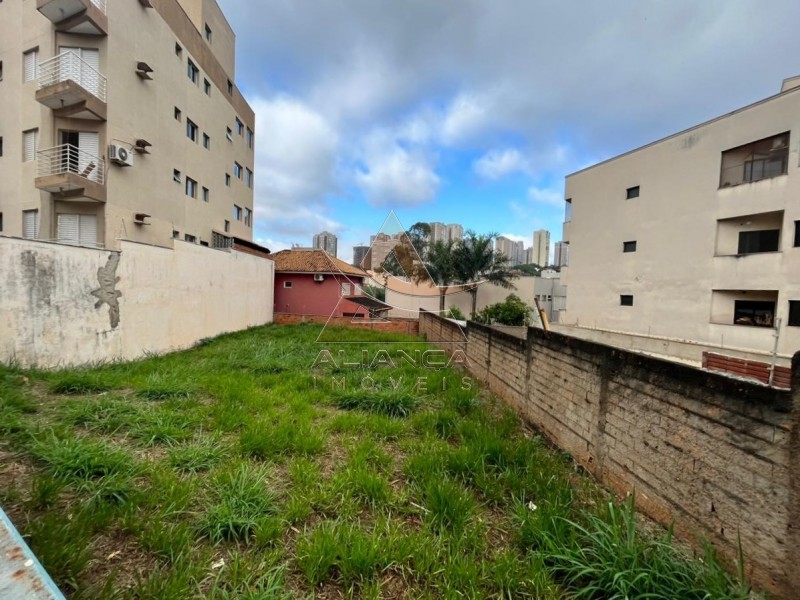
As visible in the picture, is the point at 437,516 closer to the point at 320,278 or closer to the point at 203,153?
the point at 320,278

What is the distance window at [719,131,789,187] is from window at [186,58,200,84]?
2251 centimetres

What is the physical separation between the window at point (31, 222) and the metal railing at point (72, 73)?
3.96 meters

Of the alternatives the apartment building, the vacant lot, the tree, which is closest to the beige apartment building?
the vacant lot

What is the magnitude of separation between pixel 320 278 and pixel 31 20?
12939 millimetres

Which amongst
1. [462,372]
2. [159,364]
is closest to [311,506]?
[462,372]

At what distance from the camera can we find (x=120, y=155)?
1044cm

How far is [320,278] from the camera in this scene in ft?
56.3

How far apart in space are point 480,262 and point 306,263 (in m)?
10.6

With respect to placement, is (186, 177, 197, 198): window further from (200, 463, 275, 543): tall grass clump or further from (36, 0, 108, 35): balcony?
(200, 463, 275, 543): tall grass clump

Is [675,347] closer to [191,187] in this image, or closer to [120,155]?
[120,155]

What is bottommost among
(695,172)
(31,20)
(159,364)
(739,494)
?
(159,364)

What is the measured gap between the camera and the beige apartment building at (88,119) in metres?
9.95

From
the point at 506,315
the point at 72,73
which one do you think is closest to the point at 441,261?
the point at 506,315

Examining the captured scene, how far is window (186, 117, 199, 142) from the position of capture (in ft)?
46.5
